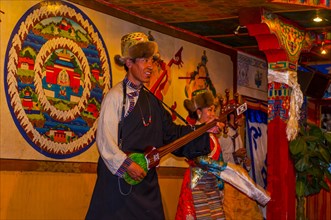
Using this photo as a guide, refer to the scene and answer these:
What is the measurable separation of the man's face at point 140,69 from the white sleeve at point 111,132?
125 mm

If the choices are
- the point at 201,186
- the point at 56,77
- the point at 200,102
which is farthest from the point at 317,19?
the point at 56,77

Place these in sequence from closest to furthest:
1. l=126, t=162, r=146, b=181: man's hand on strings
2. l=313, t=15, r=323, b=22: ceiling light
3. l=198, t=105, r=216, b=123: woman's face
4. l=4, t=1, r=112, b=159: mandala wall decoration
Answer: l=126, t=162, r=146, b=181: man's hand on strings, l=4, t=1, r=112, b=159: mandala wall decoration, l=198, t=105, r=216, b=123: woman's face, l=313, t=15, r=323, b=22: ceiling light

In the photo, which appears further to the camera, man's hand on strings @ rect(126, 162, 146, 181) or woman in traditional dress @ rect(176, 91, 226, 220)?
woman in traditional dress @ rect(176, 91, 226, 220)

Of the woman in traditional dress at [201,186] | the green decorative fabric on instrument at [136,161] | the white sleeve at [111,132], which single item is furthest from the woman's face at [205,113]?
the green decorative fabric on instrument at [136,161]

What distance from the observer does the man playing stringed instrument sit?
4098 millimetres

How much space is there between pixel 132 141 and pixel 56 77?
81.6 inches

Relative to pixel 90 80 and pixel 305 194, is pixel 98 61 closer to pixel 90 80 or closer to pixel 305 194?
pixel 90 80

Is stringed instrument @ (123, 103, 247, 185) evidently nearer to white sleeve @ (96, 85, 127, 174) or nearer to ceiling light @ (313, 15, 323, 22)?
white sleeve @ (96, 85, 127, 174)

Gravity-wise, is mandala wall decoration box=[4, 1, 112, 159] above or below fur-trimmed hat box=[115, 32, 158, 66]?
below

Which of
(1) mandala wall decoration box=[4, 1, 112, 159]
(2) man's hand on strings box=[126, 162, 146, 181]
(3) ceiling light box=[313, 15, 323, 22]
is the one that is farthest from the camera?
(3) ceiling light box=[313, 15, 323, 22]

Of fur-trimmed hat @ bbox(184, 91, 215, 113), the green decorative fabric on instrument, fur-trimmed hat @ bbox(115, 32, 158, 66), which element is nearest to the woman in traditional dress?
fur-trimmed hat @ bbox(184, 91, 215, 113)

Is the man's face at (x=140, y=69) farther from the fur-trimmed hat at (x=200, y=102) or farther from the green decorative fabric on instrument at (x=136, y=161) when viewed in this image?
the fur-trimmed hat at (x=200, y=102)

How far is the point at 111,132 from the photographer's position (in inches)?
164

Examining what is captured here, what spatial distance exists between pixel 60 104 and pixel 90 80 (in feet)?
1.64
